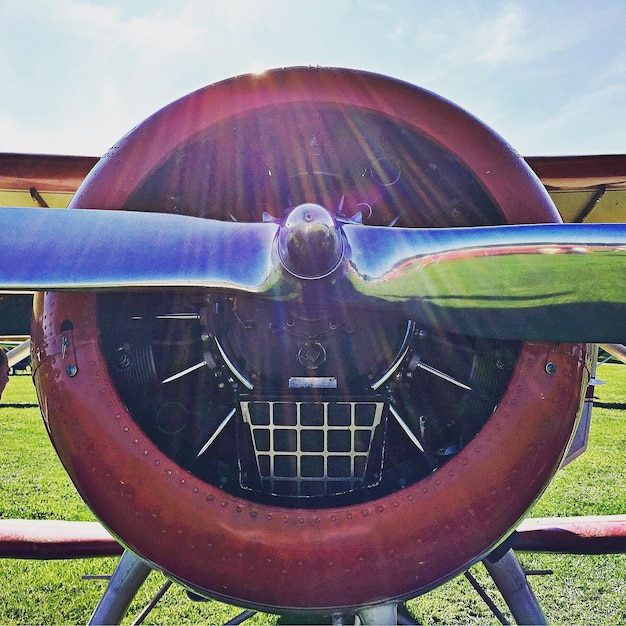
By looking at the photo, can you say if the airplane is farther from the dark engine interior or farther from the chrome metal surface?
the chrome metal surface

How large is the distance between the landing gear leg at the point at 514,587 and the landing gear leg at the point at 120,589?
1.46 metres

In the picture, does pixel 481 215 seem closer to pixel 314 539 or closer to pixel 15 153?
pixel 314 539

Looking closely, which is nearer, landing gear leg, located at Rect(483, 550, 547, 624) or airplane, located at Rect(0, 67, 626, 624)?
airplane, located at Rect(0, 67, 626, 624)

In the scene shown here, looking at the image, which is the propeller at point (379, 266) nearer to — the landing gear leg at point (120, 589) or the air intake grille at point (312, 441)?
the air intake grille at point (312, 441)

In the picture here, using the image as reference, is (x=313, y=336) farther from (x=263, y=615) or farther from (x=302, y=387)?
(x=263, y=615)

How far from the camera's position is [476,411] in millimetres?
1613

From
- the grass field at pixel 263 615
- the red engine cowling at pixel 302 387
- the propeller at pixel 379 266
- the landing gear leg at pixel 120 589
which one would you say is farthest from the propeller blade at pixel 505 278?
the grass field at pixel 263 615

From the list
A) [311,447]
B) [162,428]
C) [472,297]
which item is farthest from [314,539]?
[472,297]

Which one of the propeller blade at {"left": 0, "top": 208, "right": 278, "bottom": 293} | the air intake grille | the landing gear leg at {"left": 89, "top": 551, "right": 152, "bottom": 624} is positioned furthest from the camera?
the landing gear leg at {"left": 89, "top": 551, "right": 152, "bottom": 624}

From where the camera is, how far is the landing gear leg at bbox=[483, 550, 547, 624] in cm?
237

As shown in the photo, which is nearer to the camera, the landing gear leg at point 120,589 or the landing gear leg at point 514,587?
the landing gear leg at point 120,589

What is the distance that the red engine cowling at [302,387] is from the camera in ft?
4.48

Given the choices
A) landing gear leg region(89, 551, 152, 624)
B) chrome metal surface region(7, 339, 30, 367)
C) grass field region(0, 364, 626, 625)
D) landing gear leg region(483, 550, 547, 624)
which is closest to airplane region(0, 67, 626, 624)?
landing gear leg region(483, 550, 547, 624)

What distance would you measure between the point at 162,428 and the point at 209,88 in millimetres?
966
